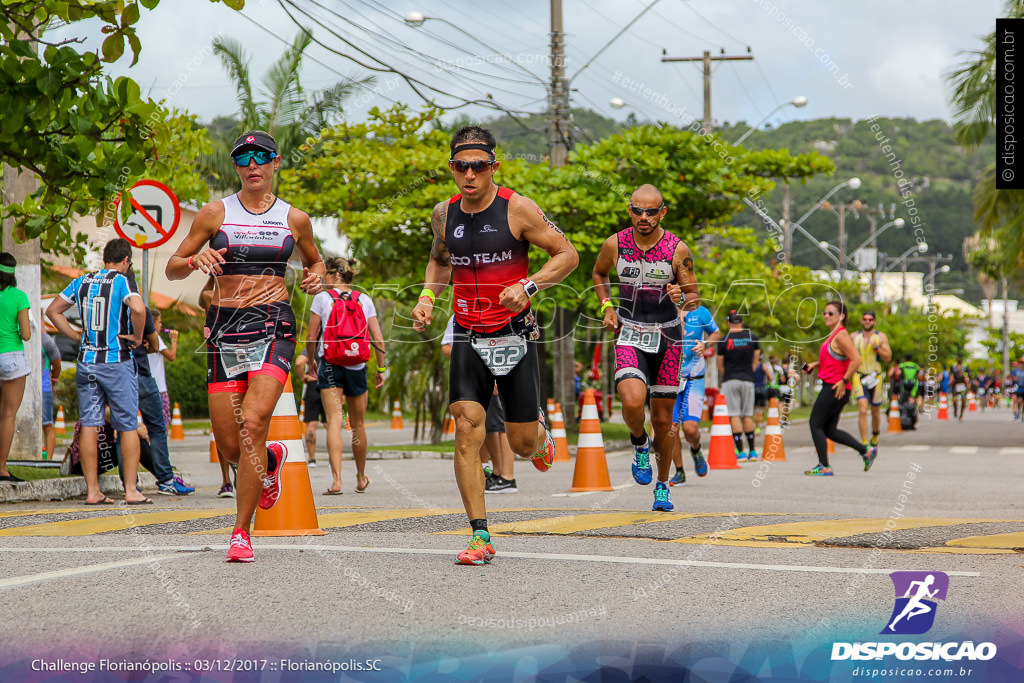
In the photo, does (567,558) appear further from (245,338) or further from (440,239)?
(245,338)

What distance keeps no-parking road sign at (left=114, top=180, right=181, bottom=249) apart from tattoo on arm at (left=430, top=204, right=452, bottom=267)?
16.4 feet

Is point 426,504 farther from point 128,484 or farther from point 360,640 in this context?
point 360,640

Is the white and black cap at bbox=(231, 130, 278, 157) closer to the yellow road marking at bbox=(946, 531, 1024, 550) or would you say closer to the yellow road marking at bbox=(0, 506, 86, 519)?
the yellow road marking at bbox=(0, 506, 86, 519)

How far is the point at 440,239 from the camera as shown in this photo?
21.2ft

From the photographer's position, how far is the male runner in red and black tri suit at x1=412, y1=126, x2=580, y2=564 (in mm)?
6047

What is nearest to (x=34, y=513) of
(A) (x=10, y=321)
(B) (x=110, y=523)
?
(B) (x=110, y=523)

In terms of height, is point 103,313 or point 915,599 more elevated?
point 103,313

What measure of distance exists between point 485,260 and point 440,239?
379 millimetres

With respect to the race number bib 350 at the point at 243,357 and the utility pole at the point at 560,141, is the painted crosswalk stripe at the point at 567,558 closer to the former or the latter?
the race number bib 350 at the point at 243,357

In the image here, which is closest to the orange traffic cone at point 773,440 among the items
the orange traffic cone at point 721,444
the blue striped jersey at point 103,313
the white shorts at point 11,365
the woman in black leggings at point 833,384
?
the orange traffic cone at point 721,444

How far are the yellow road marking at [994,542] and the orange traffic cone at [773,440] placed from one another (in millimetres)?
9329

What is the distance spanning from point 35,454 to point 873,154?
58.3 meters

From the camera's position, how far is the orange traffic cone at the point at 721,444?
1485 cm

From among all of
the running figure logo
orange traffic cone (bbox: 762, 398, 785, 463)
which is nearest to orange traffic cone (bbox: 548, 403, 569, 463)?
orange traffic cone (bbox: 762, 398, 785, 463)
